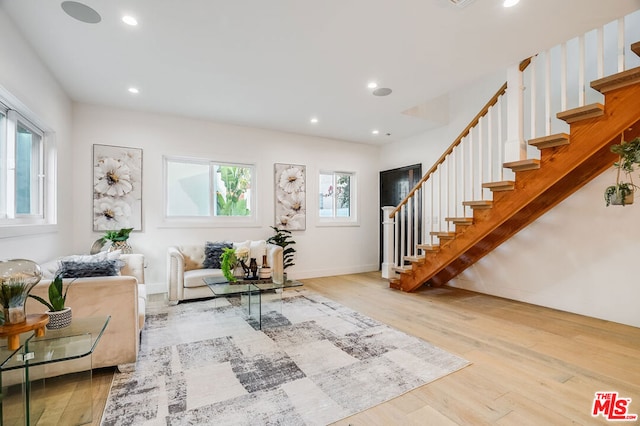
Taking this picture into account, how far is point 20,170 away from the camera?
2.96m

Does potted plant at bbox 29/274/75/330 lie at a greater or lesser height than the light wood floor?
greater

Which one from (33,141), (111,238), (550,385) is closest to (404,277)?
(550,385)

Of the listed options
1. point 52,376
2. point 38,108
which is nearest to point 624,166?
point 52,376

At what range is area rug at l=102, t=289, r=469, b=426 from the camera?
1759mm

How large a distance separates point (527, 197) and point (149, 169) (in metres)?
4.89

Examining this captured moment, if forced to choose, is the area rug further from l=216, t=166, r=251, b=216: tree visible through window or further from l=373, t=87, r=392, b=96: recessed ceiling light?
l=373, t=87, r=392, b=96: recessed ceiling light

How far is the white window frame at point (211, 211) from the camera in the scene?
467cm

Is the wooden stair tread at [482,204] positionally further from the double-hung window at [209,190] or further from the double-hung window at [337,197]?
the double-hung window at [209,190]

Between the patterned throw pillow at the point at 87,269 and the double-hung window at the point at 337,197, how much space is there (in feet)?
12.6

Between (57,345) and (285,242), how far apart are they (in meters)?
3.72

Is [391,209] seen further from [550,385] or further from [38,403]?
[38,403]

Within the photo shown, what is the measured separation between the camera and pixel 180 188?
15.9ft

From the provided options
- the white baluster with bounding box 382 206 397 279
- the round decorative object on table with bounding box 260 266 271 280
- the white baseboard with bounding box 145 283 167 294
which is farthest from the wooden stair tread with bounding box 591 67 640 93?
the white baseboard with bounding box 145 283 167 294

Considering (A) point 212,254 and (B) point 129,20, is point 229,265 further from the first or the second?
(B) point 129,20
